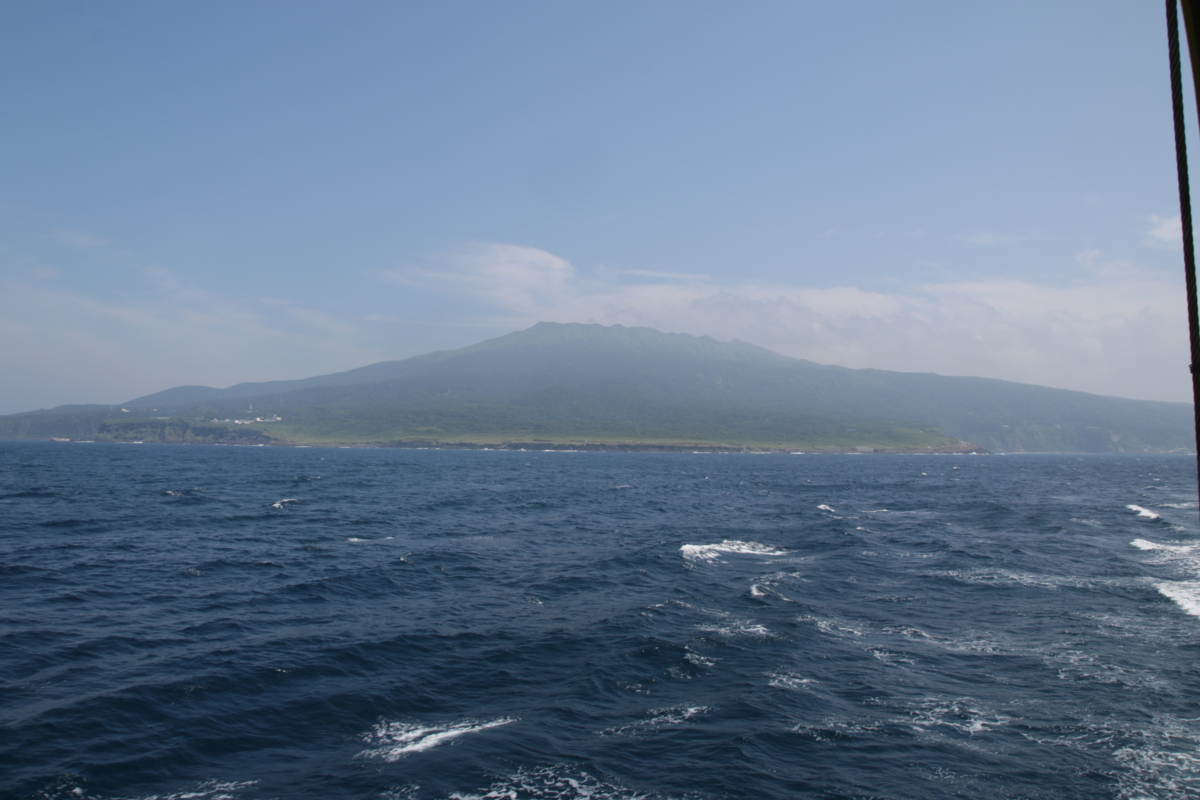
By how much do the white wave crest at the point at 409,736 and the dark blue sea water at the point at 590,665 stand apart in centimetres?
10

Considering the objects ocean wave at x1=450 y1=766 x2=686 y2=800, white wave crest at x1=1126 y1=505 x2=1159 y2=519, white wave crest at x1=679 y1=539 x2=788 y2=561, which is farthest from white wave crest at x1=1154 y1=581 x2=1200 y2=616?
white wave crest at x1=1126 y1=505 x2=1159 y2=519

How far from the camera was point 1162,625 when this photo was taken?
99.2 feet

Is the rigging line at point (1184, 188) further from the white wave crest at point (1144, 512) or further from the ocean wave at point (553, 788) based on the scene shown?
the white wave crest at point (1144, 512)

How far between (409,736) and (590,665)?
7.63 m

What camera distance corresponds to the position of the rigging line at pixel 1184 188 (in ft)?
17.2

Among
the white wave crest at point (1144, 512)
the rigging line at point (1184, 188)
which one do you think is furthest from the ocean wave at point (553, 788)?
the white wave crest at point (1144, 512)

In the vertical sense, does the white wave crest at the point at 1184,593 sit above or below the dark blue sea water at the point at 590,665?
below

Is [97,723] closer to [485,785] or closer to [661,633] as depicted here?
[485,785]

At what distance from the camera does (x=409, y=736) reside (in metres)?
18.7

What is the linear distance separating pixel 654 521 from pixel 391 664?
4178 centimetres

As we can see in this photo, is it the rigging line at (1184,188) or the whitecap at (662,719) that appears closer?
the rigging line at (1184,188)

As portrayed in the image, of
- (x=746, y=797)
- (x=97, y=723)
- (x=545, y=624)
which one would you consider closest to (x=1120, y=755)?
(x=746, y=797)

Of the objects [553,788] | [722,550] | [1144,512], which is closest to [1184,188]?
[553,788]

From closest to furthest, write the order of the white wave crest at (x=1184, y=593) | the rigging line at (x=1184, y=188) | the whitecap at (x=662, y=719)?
the rigging line at (x=1184, y=188), the whitecap at (x=662, y=719), the white wave crest at (x=1184, y=593)
